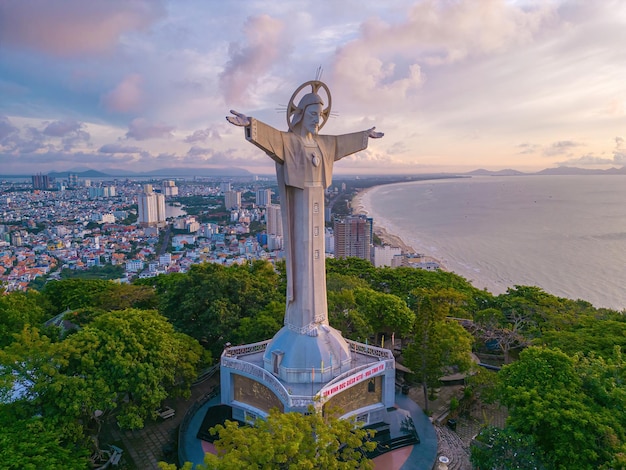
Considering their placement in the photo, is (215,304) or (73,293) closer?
(215,304)

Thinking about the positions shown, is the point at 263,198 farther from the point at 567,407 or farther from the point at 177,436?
the point at 567,407

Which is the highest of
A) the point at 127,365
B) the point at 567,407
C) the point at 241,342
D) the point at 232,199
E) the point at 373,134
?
the point at 373,134

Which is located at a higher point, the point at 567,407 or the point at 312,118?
the point at 312,118

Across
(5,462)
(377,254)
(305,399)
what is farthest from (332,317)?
(377,254)

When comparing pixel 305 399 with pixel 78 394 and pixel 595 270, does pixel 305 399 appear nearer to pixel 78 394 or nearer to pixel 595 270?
pixel 78 394

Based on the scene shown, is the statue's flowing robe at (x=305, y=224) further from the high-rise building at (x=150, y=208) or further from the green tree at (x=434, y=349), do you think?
the high-rise building at (x=150, y=208)

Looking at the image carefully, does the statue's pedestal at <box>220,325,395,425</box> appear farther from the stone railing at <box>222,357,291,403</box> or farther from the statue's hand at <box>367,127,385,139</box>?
the statue's hand at <box>367,127,385,139</box>

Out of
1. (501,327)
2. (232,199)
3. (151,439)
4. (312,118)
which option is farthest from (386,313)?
(232,199)
